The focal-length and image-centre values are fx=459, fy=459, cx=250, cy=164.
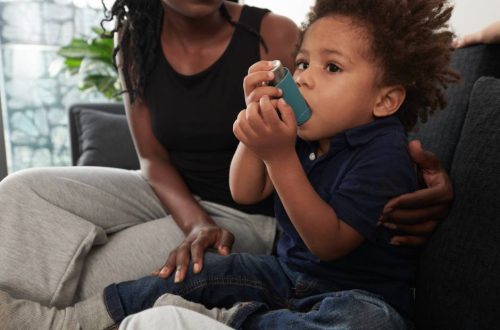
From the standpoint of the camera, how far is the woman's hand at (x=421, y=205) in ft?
2.31

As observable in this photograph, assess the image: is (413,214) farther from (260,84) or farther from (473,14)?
(473,14)

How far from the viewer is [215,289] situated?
82cm

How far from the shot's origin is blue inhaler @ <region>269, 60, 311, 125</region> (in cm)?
69

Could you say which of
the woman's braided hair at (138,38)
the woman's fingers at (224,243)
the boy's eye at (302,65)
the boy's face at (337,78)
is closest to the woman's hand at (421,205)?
the boy's face at (337,78)

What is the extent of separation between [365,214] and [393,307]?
184mm

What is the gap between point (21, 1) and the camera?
113 inches

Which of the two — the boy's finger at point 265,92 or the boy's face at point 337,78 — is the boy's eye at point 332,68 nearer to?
the boy's face at point 337,78

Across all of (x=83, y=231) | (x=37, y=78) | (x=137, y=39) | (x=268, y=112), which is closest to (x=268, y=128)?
(x=268, y=112)

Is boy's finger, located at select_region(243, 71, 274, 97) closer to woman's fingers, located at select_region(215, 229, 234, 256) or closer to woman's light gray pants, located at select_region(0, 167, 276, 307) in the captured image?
woman's fingers, located at select_region(215, 229, 234, 256)

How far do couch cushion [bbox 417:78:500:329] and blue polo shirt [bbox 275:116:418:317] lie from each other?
0.16ft

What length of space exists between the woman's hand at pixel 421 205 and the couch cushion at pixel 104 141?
5.95 ft

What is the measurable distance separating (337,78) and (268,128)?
17cm

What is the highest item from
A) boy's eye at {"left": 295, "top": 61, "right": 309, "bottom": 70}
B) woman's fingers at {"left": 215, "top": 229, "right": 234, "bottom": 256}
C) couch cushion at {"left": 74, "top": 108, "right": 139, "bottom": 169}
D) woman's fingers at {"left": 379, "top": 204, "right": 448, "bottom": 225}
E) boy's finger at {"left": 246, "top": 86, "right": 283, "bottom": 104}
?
boy's eye at {"left": 295, "top": 61, "right": 309, "bottom": 70}

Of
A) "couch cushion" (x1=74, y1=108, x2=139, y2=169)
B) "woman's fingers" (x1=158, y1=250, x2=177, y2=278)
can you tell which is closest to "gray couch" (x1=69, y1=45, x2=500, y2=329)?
"woman's fingers" (x1=158, y1=250, x2=177, y2=278)
